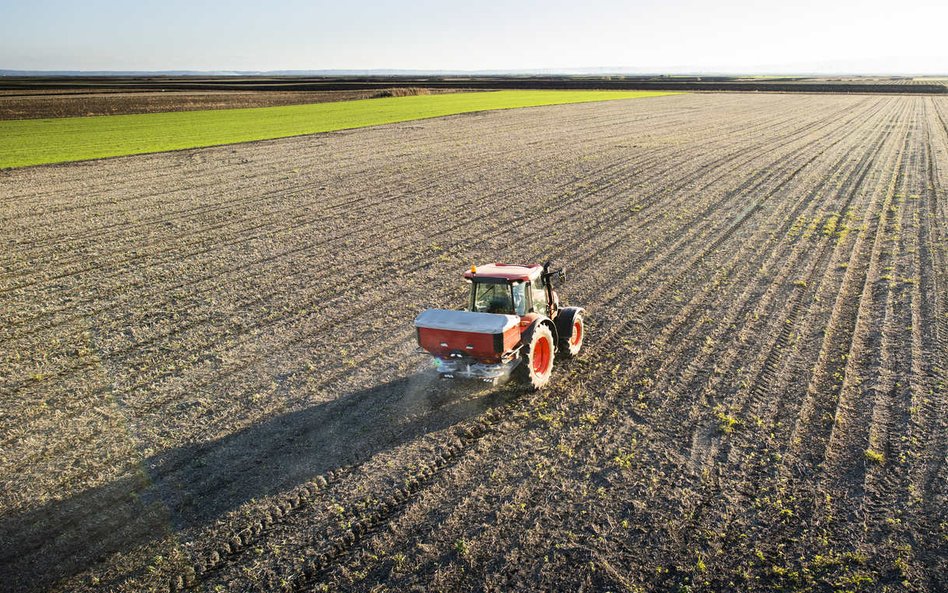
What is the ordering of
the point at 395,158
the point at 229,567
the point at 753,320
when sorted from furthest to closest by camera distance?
the point at 395,158 < the point at 753,320 < the point at 229,567

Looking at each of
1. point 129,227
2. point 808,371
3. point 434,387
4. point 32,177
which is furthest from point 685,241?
point 32,177

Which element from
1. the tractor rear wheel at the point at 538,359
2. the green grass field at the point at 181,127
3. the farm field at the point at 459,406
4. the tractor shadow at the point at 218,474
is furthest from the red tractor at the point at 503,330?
the green grass field at the point at 181,127

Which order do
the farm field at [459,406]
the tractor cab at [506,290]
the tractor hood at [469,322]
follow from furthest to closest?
the tractor cab at [506,290], the tractor hood at [469,322], the farm field at [459,406]

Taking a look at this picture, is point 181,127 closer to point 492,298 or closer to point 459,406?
point 492,298

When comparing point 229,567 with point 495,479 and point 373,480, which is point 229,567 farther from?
point 495,479

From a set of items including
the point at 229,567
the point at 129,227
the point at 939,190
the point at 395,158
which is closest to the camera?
the point at 229,567

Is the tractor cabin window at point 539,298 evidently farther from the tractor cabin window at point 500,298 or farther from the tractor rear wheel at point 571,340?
the tractor rear wheel at point 571,340

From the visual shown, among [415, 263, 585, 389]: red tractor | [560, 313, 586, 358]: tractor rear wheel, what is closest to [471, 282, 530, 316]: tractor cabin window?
[415, 263, 585, 389]: red tractor
